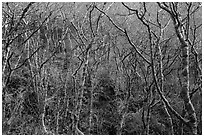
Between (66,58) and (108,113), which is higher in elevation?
(66,58)

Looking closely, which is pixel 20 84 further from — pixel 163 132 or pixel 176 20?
pixel 176 20

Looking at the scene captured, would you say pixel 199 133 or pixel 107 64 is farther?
pixel 107 64

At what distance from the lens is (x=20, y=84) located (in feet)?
25.0

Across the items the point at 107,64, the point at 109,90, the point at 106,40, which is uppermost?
the point at 106,40

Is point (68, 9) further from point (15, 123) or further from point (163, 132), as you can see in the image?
point (163, 132)

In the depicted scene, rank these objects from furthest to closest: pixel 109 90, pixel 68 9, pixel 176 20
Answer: pixel 109 90, pixel 68 9, pixel 176 20

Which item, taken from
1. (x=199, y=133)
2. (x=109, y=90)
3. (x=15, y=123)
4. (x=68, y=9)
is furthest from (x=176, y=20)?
(x=109, y=90)

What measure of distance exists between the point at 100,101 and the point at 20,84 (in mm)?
2587

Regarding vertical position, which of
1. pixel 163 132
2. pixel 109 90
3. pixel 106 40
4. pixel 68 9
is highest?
pixel 68 9

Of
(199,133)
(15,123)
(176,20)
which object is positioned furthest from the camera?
(15,123)

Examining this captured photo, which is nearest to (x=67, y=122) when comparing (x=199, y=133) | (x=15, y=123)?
(x=15, y=123)

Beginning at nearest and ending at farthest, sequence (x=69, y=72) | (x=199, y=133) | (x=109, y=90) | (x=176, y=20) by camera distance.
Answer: (x=199, y=133) < (x=176, y=20) < (x=69, y=72) < (x=109, y=90)

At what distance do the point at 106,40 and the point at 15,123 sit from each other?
3.71 m

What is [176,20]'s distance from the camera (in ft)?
7.59
